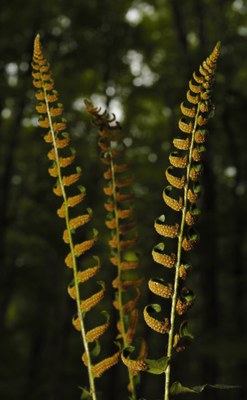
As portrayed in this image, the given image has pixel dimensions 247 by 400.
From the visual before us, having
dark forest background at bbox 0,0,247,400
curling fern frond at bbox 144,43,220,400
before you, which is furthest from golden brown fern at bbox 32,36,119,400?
dark forest background at bbox 0,0,247,400

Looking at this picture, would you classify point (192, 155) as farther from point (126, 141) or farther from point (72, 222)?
point (126, 141)

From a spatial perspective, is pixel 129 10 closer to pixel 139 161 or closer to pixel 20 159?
pixel 139 161

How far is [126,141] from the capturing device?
24.2 feet

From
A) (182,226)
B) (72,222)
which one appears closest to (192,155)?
(182,226)

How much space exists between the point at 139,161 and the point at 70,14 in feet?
9.10

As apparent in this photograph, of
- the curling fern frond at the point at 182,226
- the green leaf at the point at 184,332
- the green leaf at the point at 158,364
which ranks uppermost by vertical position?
the curling fern frond at the point at 182,226

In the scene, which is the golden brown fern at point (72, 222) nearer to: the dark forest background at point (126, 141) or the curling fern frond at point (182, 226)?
the curling fern frond at point (182, 226)

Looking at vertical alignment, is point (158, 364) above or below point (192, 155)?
below

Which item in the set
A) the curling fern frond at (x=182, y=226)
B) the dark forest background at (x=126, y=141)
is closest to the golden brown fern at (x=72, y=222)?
the curling fern frond at (x=182, y=226)

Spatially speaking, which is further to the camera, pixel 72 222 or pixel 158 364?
pixel 72 222

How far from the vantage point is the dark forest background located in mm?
5113

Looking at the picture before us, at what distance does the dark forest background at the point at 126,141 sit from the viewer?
16.8 feet

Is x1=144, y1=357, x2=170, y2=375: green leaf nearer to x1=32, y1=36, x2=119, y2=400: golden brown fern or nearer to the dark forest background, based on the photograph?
x1=32, y1=36, x2=119, y2=400: golden brown fern

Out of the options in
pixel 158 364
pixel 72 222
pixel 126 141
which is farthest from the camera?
pixel 126 141
